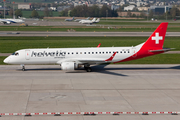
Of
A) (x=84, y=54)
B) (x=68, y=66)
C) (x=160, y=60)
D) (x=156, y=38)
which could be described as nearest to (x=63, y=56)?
(x=68, y=66)

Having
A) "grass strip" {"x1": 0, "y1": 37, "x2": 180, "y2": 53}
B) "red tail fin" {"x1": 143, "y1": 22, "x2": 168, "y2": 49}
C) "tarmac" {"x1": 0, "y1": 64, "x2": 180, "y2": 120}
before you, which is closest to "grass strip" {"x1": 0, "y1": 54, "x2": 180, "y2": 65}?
"tarmac" {"x1": 0, "y1": 64, "x2": 180, "y2": 120}

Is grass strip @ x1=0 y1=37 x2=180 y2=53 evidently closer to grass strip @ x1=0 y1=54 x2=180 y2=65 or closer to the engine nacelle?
grass strip @ x1=0 y1=54 x2=180 y2=65

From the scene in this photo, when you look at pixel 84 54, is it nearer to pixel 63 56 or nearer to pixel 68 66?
pixel 63 56

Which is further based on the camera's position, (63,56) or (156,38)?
(156,38)

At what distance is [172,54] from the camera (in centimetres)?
5081

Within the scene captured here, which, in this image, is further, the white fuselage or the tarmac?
the white fuselage

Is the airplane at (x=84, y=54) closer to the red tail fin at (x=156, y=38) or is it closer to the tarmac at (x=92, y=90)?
the red tail fin at (x=156, y=38)

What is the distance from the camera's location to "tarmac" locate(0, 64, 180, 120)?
22.1m

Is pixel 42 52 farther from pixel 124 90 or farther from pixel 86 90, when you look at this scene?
pixel 124 90

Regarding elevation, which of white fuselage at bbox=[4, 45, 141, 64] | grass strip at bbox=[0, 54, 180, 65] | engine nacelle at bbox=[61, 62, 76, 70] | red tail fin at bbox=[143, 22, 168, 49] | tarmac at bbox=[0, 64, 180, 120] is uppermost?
red tail fin at bbox=[143, 22, 168, 49]

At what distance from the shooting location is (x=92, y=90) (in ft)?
91.1

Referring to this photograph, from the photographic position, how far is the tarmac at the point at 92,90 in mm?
22062

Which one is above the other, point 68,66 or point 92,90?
point 68,66

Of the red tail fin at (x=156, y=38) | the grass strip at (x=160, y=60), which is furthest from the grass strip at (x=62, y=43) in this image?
the red tail fin at (x=156, y=38)
